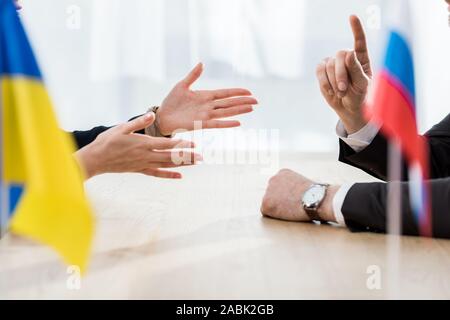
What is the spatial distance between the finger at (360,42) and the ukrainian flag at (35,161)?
753mm

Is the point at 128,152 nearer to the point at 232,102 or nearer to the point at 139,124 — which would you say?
the point at 139,124

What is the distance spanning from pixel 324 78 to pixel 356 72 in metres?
0.07

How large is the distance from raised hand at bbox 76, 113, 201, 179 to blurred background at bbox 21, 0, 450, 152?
1.96 metres

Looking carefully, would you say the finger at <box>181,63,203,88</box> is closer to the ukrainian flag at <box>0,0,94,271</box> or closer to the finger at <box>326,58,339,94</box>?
the finger at <box>326,58,339,94</box>

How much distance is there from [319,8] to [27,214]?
107 inches

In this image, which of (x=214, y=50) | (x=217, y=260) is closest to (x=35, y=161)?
(x=217, y=260)

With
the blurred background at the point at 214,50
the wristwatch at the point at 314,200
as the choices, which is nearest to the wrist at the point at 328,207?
the wristwatch at the point at 314,200

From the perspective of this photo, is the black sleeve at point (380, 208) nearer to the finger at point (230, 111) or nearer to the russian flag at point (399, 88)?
the russian flag at point (399, 88)

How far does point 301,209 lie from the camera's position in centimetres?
134

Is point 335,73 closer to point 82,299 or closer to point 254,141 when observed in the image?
point 82,299

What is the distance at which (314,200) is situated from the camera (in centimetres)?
132

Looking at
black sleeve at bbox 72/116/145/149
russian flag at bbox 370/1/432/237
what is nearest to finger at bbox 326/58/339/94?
russian flag at bbox 370/1/432/237

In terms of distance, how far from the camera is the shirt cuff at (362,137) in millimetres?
1541

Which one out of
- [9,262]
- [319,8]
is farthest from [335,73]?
[319,8]
